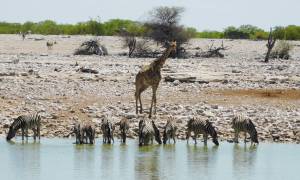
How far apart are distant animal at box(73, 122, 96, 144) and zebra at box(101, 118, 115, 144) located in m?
0.24

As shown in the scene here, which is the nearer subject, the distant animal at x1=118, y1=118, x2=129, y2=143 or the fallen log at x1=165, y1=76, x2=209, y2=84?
the distant animal at x1=118, y1=118, x2=129, y2=143

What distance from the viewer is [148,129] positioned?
1827 centimetres

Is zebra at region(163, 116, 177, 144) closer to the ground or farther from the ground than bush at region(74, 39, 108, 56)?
closer to the ground

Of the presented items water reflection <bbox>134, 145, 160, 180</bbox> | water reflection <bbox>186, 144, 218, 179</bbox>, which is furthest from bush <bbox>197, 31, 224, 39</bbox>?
water reflection <bbox>134, 145, 160, 180</bbox>

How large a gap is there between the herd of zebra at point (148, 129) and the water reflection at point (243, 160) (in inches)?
17.6

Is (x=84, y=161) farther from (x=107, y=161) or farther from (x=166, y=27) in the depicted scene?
(x=166, y=27)

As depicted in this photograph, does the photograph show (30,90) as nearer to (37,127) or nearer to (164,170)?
(37,127)

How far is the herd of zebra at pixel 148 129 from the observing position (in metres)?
18.4

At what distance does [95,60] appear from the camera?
123 ft

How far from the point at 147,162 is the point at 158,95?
900 cm

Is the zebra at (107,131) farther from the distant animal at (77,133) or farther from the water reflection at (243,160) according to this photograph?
the water reflection at (243,160)

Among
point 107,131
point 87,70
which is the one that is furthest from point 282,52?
point 107,131

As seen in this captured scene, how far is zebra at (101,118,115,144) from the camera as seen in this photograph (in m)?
18.5

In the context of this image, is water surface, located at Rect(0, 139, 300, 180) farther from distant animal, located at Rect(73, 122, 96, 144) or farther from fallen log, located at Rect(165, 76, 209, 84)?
fallen log, located at Rect(165, 76, 209, 84)
